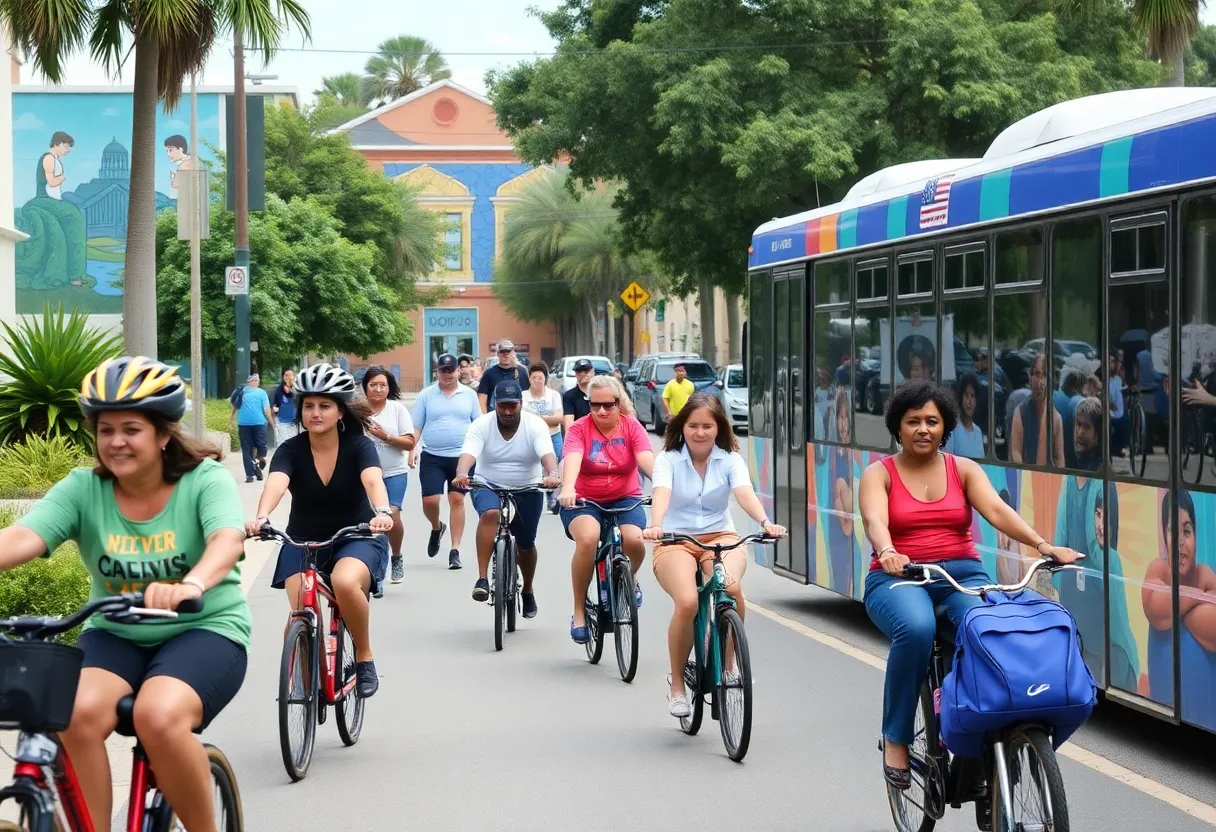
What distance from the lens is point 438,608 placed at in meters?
13.1

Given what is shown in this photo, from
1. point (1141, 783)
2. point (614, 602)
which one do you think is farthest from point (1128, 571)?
point (614, 602)

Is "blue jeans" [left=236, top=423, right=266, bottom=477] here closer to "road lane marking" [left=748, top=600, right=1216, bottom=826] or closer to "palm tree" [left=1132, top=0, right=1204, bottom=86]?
"palm tree" [left=1132, top=0, right=1204, bottom=86]

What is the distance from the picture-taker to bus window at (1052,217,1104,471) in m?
8.01

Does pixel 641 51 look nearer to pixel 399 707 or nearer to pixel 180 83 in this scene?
pixel 180 83

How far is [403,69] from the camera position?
106 meters

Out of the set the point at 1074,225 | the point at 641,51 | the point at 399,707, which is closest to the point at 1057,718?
the point at 1074,225

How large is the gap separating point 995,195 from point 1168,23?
12.0 meters

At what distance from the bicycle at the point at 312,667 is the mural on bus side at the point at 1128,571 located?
2.42 meters

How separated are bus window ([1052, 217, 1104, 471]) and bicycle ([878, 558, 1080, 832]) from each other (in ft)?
7.14

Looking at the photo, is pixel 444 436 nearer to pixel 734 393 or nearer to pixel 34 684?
pixel 34 684

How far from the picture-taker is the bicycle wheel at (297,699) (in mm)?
7195

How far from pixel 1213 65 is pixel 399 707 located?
59929 millimetres

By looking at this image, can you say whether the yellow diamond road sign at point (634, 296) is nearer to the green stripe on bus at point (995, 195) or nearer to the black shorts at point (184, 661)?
the green stripe on bus at point (995, 195)

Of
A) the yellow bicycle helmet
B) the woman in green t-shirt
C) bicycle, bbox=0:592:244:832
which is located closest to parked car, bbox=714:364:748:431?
the woman in green t-shirt
